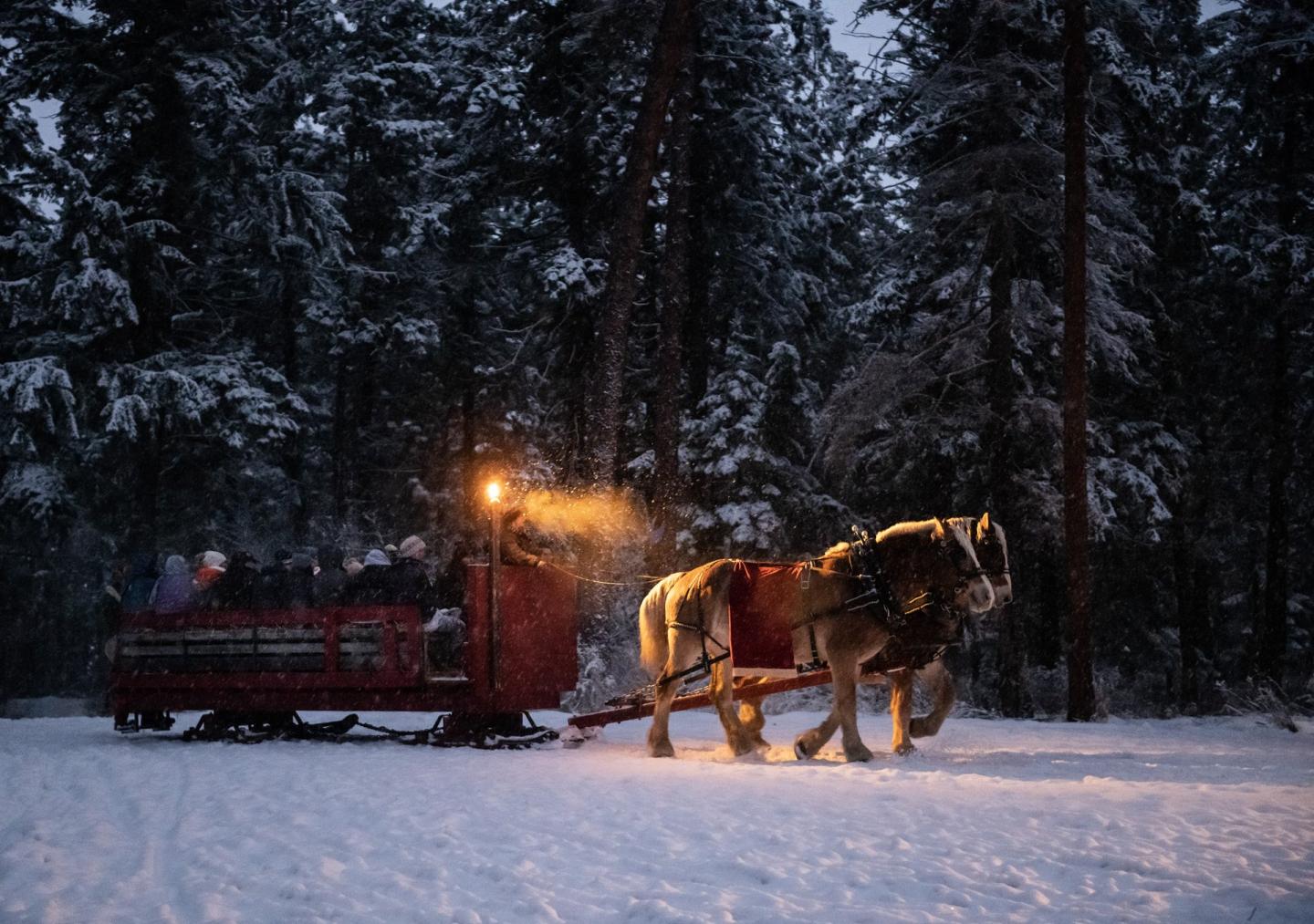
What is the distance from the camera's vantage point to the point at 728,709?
11055mm

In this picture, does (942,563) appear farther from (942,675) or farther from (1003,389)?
(1003,389)

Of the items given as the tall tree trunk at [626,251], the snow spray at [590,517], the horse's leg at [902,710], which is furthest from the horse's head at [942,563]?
the tall tree trunk at [626,251]

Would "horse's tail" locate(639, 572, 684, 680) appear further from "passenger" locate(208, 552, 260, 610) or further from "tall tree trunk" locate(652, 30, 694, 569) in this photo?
"tall tree trunk" locate(652, 30, 694, 569)

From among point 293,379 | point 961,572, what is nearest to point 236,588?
point 961,572

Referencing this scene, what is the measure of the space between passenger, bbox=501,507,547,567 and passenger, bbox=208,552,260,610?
319cm

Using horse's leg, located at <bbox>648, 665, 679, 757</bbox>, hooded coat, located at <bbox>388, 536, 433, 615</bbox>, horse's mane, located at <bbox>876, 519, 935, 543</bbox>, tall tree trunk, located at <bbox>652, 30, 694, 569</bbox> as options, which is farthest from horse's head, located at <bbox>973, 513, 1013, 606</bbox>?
tall tree trunk, located at <bbox>652, 30, 694, 569</bbox>

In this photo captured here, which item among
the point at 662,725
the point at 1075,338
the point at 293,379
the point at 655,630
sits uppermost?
the point at 293,379

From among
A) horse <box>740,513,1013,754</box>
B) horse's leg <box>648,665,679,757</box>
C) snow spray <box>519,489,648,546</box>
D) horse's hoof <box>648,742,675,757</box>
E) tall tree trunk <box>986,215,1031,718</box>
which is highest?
tall tree trunk <box>986,215,1031,718</box>

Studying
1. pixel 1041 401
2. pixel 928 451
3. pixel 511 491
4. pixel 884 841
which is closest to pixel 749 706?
pixel 884 841

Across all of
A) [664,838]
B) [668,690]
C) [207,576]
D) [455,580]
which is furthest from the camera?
[207,576]

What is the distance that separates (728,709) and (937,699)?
6.75ft

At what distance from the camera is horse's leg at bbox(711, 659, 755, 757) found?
11.0 meters

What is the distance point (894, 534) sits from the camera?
35.5ft

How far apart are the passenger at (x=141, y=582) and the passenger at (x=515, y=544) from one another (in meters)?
5.11
